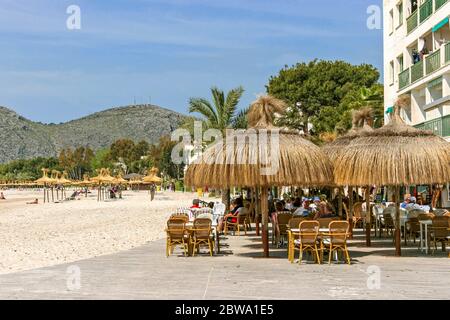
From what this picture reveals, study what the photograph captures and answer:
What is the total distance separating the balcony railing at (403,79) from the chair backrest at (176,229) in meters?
19.9

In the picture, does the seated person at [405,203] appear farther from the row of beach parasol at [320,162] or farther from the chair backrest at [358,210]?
the row of beach parasol at [320,162]

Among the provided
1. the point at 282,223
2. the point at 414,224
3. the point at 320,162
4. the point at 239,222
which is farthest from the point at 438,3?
the point at 320,162

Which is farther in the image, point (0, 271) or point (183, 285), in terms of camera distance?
point (0, 271)

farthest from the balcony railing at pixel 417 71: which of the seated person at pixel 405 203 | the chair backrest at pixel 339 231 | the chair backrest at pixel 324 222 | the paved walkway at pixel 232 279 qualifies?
the chair backrest at pixel 339 231

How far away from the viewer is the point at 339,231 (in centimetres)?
1206

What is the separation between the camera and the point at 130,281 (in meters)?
9.96

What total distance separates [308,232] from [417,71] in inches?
740

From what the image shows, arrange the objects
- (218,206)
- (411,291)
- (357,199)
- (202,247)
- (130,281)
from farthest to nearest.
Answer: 1. (357,199)
2. (218,206)
3. (202,247)
4. (130,281)
5. (411,291)

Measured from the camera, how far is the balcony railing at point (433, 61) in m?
25.8

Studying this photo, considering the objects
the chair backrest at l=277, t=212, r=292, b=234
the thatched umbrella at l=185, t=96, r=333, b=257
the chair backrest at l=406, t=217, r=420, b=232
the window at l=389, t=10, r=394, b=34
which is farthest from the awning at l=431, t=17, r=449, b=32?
the thatched umbrella at l=185, t=96, r=333, b=257
